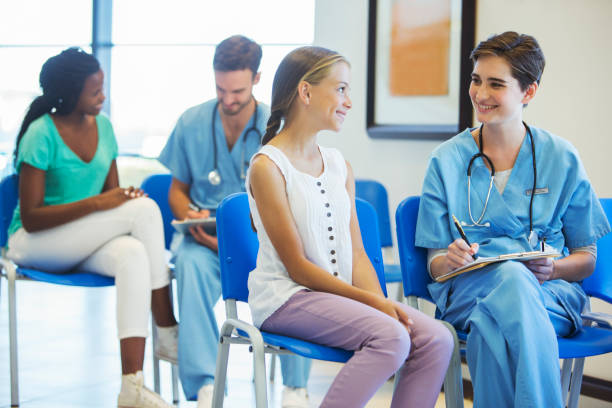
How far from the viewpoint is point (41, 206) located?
2.47 meters

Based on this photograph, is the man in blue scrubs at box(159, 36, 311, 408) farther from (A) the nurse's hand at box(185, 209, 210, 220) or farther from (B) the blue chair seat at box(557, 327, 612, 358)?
(B) the blue chair seat at box(557, 327, 612, 358)

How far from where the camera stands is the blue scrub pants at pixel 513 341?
60.6 inches

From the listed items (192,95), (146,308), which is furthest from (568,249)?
(192,95)

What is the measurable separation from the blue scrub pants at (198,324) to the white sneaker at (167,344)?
132mm

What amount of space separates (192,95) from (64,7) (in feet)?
3.81

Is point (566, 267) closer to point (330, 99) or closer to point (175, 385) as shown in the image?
point (330, 99)

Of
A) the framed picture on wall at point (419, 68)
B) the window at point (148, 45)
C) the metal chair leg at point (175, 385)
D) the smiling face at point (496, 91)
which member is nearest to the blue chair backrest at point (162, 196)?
the metal chair leg at point (175, 385)

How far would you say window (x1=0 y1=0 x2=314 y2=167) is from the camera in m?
4.66

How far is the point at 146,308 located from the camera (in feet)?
7.80

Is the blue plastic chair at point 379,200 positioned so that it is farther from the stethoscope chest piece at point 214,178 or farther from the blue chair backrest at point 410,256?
the blue chair backrest at point 410,256

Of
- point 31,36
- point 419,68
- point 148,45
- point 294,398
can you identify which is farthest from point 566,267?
point 31,36

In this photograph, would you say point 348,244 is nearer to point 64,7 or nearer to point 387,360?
point 387,360

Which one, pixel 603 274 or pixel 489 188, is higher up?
pixel 489 188

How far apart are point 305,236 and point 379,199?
114 cm
